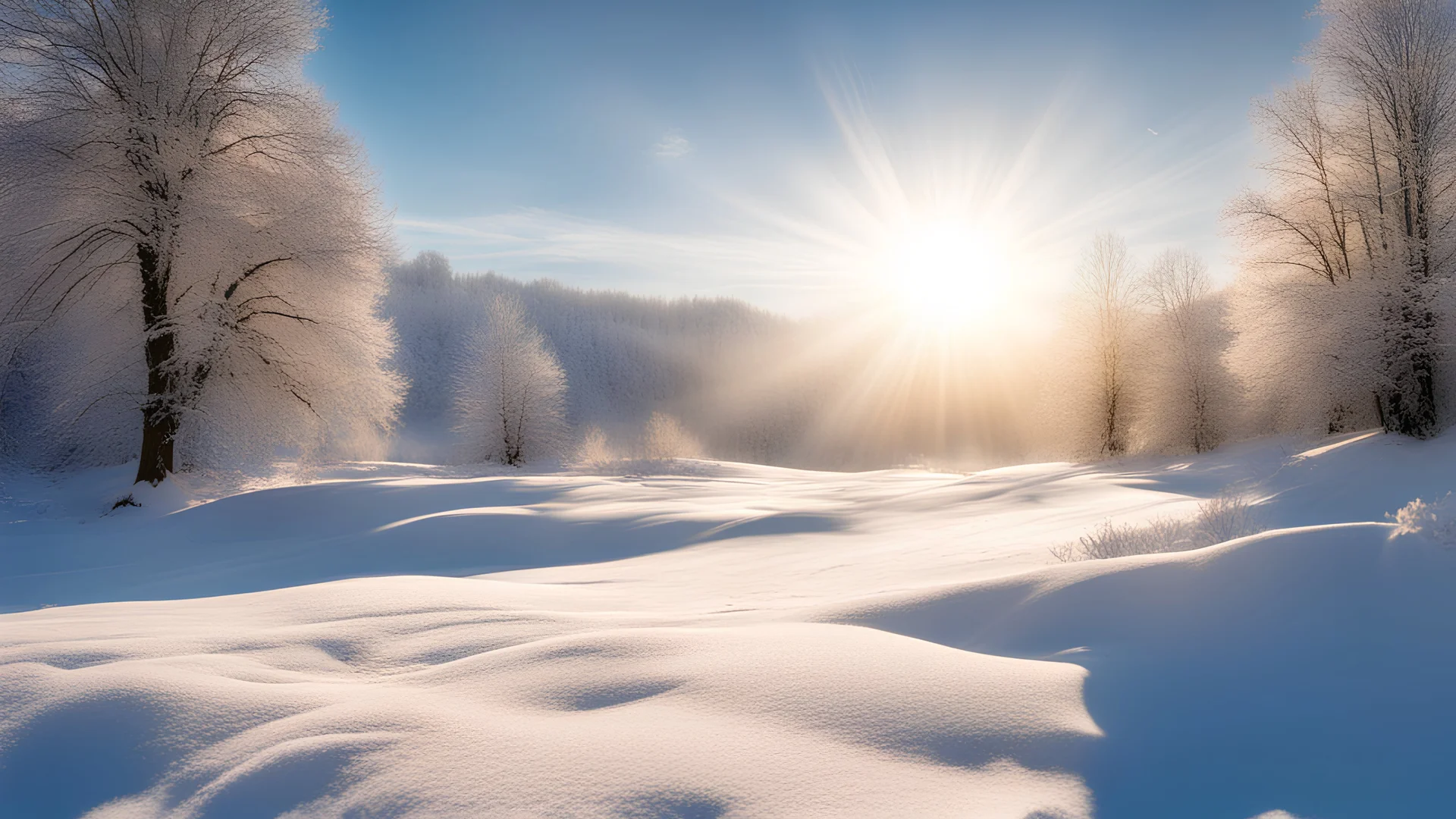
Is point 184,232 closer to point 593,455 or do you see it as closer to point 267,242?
point 267,242

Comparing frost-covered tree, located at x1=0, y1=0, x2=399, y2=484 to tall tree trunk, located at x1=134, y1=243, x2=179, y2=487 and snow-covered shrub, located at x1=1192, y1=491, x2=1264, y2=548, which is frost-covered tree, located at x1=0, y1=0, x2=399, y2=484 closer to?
tall tree trunk, located at x1=134, y1=243, x2=179, y2=487

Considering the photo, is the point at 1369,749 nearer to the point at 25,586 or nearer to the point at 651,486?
the point at 25,586

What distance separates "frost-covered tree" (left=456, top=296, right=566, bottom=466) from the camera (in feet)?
88.2

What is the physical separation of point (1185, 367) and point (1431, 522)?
2148 cm

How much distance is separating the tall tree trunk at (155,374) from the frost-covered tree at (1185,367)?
25.5 metres

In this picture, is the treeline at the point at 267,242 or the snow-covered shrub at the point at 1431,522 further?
the treeline at the point at 267,242

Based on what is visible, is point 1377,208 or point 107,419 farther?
A: point 1377,208

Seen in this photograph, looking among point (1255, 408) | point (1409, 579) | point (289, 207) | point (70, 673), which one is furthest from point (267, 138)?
point (1255, 408)

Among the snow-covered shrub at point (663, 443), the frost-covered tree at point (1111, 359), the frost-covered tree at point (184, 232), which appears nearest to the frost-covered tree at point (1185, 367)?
the frost-covered tree at point (1111, 359)

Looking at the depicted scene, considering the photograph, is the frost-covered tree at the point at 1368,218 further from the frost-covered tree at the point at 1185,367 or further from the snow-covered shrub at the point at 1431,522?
the snow-covered shrub at the point at 1431,522

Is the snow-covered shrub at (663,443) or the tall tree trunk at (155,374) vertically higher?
the tall tree trunk at (155,374)

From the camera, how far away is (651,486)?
14539mm

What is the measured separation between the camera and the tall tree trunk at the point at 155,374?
11930mm

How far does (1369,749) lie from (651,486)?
508 inches
